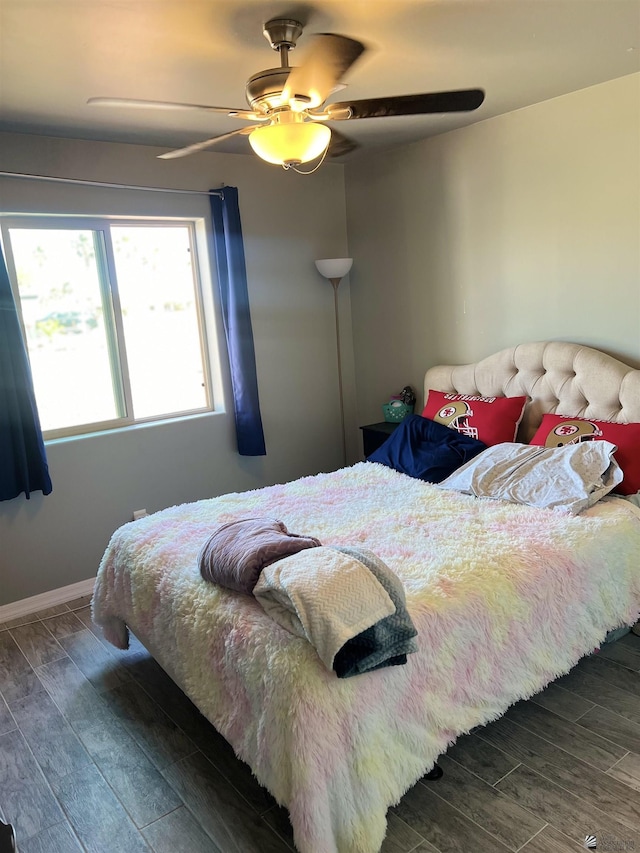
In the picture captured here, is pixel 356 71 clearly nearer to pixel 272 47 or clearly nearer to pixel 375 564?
pixel 272 47

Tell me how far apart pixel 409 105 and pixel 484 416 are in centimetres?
173

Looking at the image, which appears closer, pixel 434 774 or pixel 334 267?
pixel 434 774

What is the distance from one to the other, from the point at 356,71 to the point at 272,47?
19.2 inches

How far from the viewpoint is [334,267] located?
4227mm

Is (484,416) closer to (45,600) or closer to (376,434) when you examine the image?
(376,434)

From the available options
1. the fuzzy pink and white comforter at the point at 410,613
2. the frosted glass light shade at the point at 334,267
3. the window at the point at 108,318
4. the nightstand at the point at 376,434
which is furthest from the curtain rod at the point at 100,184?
the fuzzy pink and white comforter at the point at 410,613

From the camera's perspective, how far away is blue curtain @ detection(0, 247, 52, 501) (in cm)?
316

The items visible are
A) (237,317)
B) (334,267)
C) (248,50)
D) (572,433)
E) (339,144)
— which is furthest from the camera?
(334,267)

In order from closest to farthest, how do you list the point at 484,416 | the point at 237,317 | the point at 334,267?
the point at 484,416 < the point at 237,317 < the point at 334,267

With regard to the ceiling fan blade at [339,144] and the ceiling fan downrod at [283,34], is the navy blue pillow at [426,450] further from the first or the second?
the ceiling fan downrod at [283,34]

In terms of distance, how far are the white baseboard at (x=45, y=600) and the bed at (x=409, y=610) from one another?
874 mm

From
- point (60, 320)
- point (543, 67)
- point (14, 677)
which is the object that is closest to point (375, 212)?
point (543, 67)

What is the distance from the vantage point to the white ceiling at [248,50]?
1998 millimetres

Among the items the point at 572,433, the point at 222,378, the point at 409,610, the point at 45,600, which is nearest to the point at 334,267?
the point at 222,378
